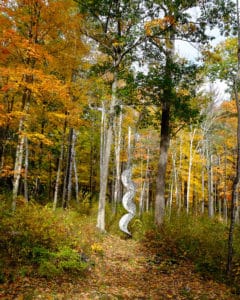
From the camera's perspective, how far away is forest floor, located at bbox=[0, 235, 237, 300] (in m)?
5.60

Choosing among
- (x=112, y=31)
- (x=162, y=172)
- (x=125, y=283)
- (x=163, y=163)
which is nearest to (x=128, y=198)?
(x=162, y=172)

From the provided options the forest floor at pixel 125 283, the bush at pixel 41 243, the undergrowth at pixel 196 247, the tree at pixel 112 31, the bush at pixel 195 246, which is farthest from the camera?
the tree at pixel 112 31

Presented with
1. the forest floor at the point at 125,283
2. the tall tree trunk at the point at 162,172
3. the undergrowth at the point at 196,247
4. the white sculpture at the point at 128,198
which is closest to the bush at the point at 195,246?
the undergrowth at the point at 196,247

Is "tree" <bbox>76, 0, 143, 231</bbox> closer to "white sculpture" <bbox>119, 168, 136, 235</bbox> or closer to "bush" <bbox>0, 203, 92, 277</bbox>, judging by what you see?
"white sculpture" <bbox>119, 168, 136, 235</bbox>

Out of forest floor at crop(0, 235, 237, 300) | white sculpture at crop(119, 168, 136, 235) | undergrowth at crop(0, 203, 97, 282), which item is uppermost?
white sculpture at crop(119, 168, 136, 235)

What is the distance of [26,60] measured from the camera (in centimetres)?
1204

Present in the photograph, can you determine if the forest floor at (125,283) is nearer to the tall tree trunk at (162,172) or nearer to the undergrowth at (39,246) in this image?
the undergrowth at (39,246)

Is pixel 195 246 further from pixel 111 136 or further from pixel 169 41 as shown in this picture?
pixel 169 41

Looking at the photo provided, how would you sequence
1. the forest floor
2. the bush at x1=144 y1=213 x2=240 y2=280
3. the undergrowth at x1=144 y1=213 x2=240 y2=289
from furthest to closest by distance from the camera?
1. the bush at x1=144 y1=213 x2=240 y2=280
2. the undergrowth at x1=144 y1=213 x2=240 y2=289
3. the forest floor

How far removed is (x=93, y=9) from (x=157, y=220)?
9126mm

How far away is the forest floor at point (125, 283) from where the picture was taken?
560 centimetres

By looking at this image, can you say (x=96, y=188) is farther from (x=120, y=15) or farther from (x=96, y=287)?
(x=96, y=287)

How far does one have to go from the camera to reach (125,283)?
272 inches

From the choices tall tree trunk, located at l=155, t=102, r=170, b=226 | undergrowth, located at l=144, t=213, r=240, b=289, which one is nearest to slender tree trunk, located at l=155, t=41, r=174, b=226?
tall tree trunk, located at l=155, t=102, r=170, b=226
